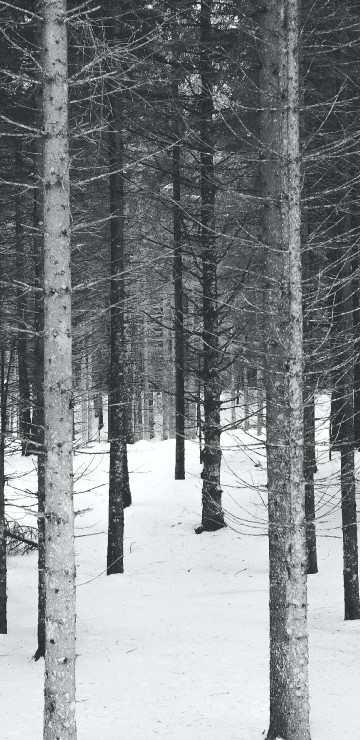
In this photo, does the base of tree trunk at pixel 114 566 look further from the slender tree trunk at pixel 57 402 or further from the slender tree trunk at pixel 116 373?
the slender tree trunk at pixel 57 402

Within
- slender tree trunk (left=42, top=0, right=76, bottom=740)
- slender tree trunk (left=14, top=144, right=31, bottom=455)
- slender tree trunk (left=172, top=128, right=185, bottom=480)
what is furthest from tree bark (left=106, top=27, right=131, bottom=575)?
slender tree trunk (left=42, top=0, right=76, bottom=740)

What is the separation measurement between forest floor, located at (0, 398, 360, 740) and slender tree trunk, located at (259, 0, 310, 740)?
→ 1.26 ft

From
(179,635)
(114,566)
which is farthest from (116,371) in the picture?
(179,635)

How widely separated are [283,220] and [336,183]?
→ 18.6 ft

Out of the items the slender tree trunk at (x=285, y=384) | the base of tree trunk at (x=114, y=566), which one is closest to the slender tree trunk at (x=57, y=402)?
the slender tree trunk at (x=285, y=384)

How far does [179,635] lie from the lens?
1221 centimetres

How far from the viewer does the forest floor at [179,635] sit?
861 cm

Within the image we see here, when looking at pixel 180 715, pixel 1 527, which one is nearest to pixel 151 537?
pixel 1 527

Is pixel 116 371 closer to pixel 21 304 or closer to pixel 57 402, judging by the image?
pixel 21 304

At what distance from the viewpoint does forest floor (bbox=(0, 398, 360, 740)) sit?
339 inches

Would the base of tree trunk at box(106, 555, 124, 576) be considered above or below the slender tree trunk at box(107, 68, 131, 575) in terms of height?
below

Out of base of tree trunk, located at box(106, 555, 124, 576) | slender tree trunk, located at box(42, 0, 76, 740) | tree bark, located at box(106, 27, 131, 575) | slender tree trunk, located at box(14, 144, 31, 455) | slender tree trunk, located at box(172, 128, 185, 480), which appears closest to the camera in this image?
slender tree trunk, located at box(42, 0, 76, 740)

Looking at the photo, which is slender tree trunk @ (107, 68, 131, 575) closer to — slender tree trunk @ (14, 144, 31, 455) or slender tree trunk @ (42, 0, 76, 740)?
slender tree trunk @ (14, 144, 31, 455)

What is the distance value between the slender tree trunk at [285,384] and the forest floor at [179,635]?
0.39m
